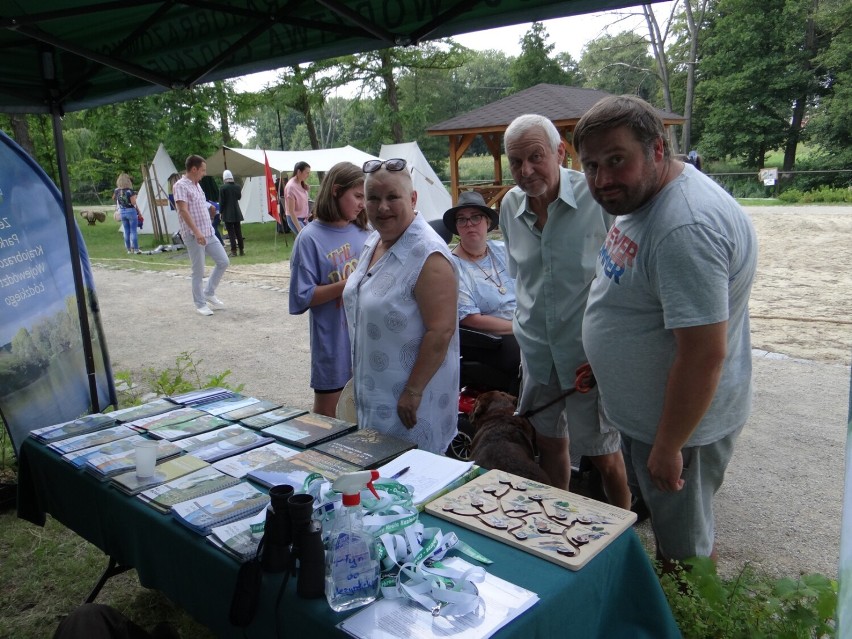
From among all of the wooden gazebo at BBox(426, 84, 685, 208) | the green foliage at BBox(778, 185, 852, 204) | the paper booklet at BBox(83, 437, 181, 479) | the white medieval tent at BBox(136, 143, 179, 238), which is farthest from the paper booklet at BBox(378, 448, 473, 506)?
the green foliage at BBox(778, 185, 852, 204)

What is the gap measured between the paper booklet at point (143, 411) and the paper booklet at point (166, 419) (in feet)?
0.13

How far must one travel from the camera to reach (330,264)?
10.3ft

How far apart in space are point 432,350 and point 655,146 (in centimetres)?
100

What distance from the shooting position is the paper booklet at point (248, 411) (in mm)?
2463

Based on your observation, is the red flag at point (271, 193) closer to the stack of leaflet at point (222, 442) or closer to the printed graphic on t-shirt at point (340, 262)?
the printed graphic on t-shirt at point (340, 262)

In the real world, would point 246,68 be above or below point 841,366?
above

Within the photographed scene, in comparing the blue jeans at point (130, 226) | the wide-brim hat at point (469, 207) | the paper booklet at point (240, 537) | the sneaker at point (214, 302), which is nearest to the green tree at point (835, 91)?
the blue jeans at point (130, 226)

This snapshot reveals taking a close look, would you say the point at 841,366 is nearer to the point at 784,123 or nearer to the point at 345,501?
the point at 345,501

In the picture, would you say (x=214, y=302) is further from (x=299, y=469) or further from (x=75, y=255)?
(x=299, y=469)

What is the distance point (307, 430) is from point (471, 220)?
1.85 meters

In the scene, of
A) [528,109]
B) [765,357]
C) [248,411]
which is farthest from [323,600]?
[528,109]

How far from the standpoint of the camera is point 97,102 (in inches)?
145

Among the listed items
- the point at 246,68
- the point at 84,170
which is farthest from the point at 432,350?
the point at 84,170

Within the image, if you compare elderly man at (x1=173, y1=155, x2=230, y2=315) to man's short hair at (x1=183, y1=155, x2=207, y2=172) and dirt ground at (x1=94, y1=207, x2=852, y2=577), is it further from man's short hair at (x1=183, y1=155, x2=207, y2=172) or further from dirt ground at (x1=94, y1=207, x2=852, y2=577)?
dirt ground at (x1=94, y1=207, x2=852, y2=577)
